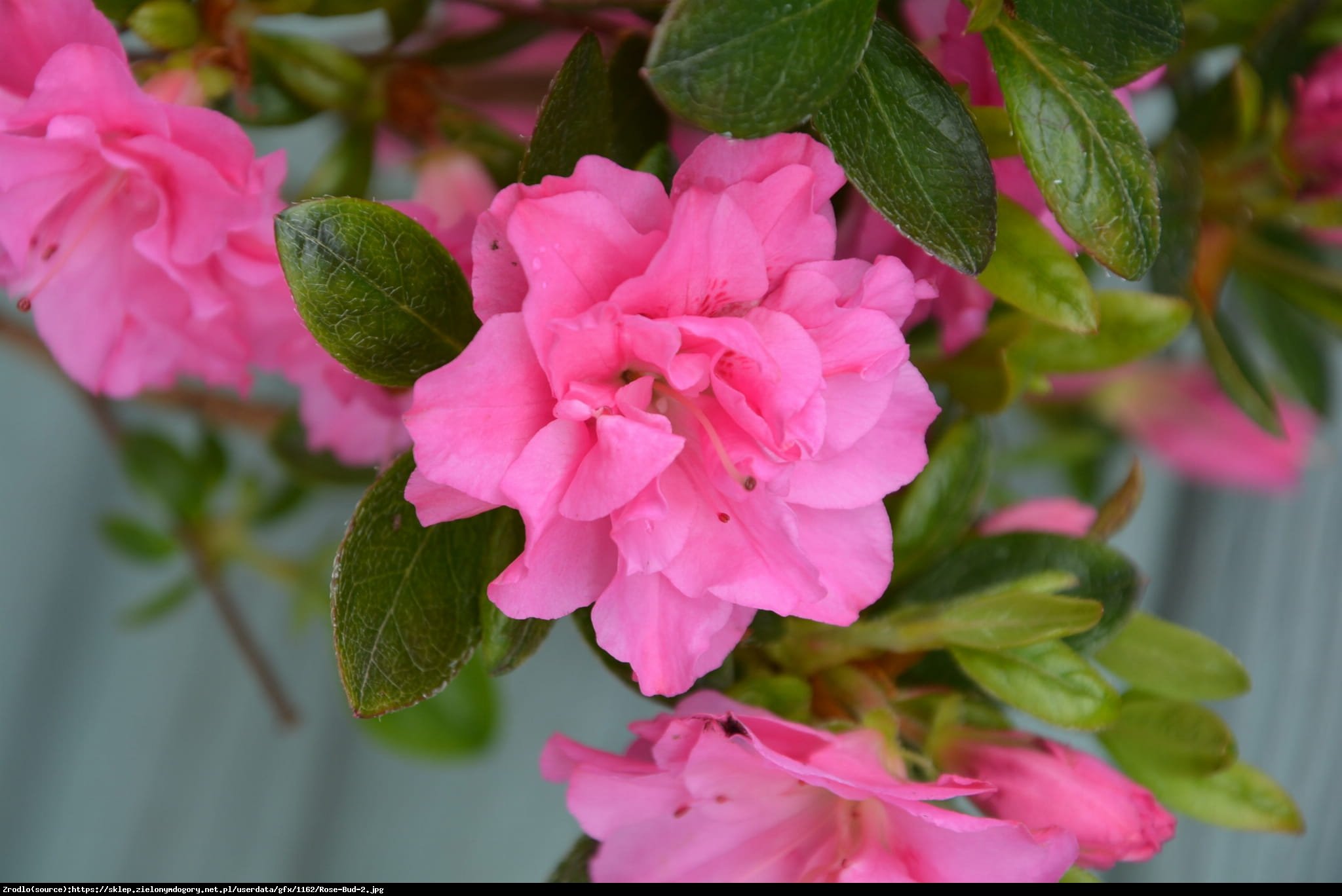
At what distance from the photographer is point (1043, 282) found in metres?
0.50

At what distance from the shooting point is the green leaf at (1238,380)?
723 millimetres

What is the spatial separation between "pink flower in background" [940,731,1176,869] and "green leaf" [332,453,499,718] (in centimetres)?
25

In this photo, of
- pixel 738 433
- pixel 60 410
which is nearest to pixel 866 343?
pixel 738 433

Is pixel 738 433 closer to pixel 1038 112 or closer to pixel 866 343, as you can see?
pixel 866 343

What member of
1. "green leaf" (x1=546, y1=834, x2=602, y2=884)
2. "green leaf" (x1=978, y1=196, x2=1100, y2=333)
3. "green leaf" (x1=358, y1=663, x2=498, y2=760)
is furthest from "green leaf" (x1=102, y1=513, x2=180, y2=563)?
"green leaf" (x1=978, y1=196, x2=1100, y2=333)

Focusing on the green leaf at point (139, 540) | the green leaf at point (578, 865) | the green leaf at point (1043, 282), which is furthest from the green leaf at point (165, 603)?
the green leaf at point (1043, 282)

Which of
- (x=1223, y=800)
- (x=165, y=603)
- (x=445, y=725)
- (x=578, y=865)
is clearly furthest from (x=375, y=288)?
(x=165, y=603)

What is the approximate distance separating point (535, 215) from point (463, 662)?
212mm

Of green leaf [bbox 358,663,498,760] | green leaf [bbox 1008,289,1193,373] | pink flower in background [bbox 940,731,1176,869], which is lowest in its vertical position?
green leaf [bbox 358,663,498,760]

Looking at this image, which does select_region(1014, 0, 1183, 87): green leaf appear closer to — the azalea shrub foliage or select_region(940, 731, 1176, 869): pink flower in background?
the azalea shrub foliage

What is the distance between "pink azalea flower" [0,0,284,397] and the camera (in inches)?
17.5

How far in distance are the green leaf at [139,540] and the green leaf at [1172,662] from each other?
3.24ft

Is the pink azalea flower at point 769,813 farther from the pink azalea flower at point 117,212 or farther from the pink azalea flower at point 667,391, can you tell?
the pink azalea flower at point 117,212

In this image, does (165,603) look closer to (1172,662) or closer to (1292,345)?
(1172,662)
